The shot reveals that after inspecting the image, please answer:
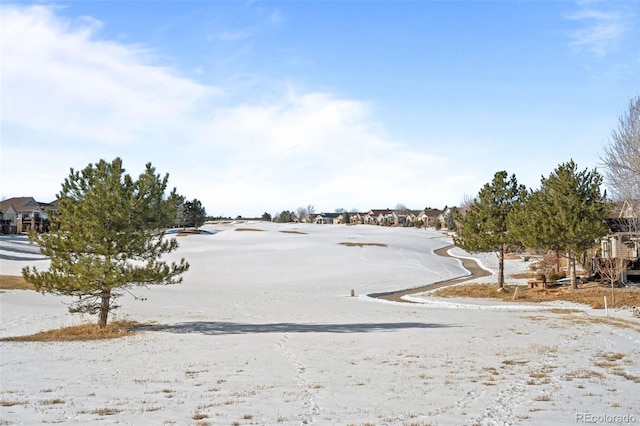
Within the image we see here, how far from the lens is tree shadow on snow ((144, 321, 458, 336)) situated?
2372cm

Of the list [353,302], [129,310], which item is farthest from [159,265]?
[353,302]

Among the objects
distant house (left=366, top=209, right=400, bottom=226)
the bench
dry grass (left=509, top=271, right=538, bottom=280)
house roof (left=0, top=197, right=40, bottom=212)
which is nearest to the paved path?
dry grass (left=509, top=271, right=538, bottom=280)

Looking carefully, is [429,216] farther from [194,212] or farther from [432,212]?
[194,212]

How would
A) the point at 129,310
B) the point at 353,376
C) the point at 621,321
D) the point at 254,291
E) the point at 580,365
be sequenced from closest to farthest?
the point at 353,376
the point at 580,365
the point at 621,321
the point at 129,310
the point at 254,291

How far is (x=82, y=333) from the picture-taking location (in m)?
23.3

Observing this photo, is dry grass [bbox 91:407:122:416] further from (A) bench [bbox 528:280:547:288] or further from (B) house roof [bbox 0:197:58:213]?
(B) house roof [bbox 0:197:58:213]

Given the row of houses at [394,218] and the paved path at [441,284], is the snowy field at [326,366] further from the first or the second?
the row of houses at [394,218]

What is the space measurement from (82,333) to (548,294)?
31225 millimetres

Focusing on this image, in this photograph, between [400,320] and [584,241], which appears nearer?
[400,320]

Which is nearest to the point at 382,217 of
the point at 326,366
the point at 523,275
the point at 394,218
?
the point at 394,218

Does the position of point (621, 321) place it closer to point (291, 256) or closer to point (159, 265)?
point (159, 265)

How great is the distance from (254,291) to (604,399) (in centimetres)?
3538

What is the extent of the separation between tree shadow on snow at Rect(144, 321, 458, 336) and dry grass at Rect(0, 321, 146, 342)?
4.12ft

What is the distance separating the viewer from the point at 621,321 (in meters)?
25.0
